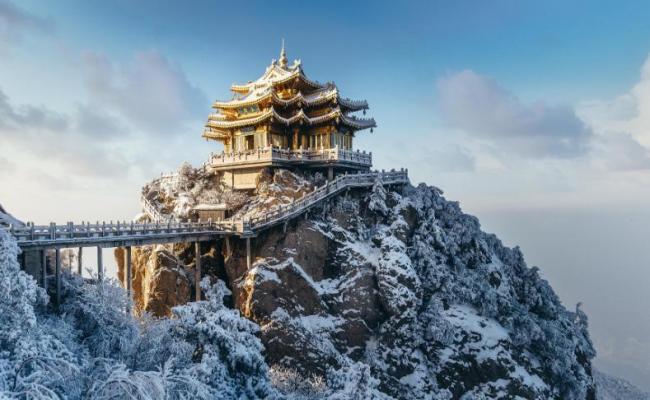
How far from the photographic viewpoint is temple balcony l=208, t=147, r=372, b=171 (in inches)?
1721

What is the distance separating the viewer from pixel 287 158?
4456cm

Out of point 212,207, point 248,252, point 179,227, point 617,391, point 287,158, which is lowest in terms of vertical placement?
point 617,391

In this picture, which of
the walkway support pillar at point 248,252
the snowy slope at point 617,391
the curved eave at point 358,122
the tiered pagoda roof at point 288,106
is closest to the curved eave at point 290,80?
the tiered pagoda roof at point 288,106

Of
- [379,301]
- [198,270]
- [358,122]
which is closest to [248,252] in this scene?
[198,270]

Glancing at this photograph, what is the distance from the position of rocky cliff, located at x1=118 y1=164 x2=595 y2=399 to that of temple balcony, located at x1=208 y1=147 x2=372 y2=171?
1.53 metres

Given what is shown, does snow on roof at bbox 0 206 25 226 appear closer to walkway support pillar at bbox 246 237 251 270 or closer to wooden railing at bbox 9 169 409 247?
wooden railing at bbox 9 169 409 247

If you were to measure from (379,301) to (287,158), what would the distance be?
54.2 ft

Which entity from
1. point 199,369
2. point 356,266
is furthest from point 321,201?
point 199,369

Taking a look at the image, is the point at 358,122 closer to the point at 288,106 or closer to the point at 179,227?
the point at 288,106

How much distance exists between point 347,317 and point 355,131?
23157mm

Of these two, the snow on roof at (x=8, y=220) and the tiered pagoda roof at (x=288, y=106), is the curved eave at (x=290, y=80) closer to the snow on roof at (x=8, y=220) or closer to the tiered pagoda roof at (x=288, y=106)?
the tiered pagoda roof at (x=288, y=106)

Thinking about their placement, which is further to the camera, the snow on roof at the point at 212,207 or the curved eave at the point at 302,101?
the curved eave at the point at 302,101

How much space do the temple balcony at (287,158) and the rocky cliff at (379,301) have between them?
153cm

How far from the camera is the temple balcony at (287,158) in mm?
43719
